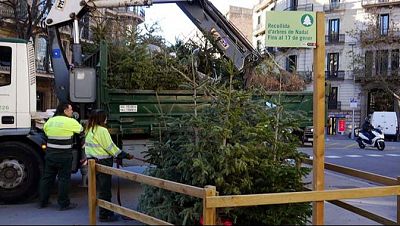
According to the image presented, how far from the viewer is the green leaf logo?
5552 millimetres

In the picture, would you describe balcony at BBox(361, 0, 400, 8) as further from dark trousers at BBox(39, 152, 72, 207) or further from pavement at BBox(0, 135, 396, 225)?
dark trousers at BBox(39, 152, 72, 207)

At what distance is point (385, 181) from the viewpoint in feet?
20.8

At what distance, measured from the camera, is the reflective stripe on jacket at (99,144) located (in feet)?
24.2

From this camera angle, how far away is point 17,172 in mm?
8359

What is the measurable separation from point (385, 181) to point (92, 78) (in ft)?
17.1

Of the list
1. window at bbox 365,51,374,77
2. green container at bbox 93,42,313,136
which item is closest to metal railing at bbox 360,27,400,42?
window at bbox 365,51,374,77

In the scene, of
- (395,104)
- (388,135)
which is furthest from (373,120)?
(395,104)

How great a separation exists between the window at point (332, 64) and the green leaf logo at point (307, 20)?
4959 cm

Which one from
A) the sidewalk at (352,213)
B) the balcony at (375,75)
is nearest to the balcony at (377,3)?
the balcony at (375,75)

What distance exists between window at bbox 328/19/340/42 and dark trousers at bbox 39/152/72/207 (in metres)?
49.1

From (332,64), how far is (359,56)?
8.50 m

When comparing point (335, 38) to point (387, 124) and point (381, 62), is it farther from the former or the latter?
point (387, 124)

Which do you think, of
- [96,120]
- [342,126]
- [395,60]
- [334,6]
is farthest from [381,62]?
[96,120]

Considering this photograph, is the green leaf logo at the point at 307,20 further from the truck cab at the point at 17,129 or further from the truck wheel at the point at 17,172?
the truck wheel at the point at 17,172
